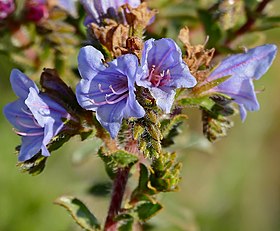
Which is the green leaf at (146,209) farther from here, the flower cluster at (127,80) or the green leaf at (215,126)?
the flower cluster at (127,80)

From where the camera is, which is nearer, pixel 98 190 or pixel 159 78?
pixel 159 78

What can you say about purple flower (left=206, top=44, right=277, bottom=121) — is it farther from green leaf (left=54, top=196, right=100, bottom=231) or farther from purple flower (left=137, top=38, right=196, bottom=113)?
green leaf (left=54, top=196, right=100, bottom=231)

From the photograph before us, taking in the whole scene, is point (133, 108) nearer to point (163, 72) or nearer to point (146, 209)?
point (163, 72)

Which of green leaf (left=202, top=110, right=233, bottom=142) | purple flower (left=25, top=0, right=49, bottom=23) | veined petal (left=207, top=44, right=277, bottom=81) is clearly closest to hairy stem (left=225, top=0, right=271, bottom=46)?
veined petal (left=207, top=44, right=277, bottom=81)

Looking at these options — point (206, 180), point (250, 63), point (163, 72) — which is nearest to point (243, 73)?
point (250, 63)

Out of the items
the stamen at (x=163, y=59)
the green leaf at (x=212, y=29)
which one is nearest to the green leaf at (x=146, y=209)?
the stamen at (x=163, y=59)

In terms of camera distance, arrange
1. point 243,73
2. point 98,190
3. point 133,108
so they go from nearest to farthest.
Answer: point 133,108 < point 243,73 < point 98,190

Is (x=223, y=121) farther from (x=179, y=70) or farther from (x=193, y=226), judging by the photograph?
(x=193, y=226)
